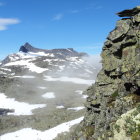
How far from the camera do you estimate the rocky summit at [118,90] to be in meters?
21.9

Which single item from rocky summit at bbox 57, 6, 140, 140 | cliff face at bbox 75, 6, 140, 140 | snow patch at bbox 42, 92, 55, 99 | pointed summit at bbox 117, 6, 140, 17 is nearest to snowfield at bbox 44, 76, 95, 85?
snow patch at bbox 42, 92, 55, 99

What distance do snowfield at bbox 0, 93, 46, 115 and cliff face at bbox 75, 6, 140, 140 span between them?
6142 centimetres

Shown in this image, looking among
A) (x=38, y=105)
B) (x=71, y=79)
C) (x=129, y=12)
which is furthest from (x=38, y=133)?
(x=71, y=79)

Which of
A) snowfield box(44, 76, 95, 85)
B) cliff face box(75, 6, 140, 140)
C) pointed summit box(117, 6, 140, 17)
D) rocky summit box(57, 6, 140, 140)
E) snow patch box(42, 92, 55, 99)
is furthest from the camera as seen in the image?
snowfield box(44, 76, 95, 85)

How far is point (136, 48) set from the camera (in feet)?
91.9

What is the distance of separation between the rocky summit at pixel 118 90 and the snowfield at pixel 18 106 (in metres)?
61.5

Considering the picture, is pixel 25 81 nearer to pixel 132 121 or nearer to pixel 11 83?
pixel 11 83

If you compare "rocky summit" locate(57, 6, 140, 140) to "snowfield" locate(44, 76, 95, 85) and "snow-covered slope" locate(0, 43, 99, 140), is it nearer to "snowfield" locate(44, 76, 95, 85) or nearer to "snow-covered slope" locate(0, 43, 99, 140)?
"snow-covered slope" locate(0, 43, 99, 140)

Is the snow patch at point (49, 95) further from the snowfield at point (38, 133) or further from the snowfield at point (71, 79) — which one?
the snowfield at point (38, 133)

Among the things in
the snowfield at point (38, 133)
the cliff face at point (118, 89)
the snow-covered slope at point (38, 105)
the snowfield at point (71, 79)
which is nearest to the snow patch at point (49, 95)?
the snow-covered slope at point (38, 105)

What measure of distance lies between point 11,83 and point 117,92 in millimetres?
120596

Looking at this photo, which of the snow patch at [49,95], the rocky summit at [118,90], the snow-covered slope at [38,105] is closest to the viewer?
the rocky summit at [118,90]

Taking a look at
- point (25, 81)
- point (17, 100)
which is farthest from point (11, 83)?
point (17, 100)

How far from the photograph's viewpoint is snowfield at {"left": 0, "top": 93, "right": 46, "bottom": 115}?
95562 millimetres
